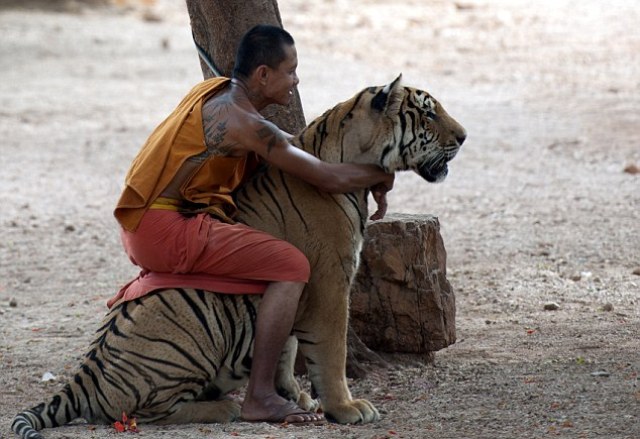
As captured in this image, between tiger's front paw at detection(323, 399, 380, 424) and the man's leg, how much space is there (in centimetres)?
8

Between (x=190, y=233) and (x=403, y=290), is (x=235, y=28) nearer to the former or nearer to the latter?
(x=190, y=233)

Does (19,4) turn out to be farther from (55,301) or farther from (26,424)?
(26,424)

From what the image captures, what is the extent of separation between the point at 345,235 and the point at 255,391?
764 mm

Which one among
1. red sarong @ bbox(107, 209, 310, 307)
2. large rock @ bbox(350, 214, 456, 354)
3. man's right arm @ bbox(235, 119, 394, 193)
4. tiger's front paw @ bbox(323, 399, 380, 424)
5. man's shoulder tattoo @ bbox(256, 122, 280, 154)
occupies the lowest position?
tiger's front paw @ bbox(323, 399, 380, 424)

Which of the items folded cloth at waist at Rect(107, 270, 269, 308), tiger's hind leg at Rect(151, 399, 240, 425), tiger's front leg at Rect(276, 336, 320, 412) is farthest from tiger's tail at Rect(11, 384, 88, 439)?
tiger's front leg at Rect(276, 336, 320, 412)

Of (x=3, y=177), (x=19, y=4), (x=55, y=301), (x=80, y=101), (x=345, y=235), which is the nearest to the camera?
(x=345, y=235)

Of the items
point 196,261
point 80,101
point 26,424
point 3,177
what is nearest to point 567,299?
point 196,261

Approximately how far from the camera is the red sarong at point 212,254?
16.4ft

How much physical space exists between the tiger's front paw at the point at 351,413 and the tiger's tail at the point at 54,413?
1053 mm

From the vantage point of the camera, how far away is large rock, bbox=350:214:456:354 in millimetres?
5832

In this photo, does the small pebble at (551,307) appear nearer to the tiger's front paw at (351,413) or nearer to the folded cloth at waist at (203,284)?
the tiger's front paw at (351,413)

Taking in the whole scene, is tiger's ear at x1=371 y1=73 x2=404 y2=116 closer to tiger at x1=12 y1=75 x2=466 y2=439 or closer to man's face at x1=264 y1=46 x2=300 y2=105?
tiger at x1=12 y1=75 x2=466 y2=439

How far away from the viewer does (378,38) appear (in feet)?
64.3

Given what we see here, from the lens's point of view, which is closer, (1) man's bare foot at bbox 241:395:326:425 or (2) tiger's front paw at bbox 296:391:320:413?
(1) man's bare foot at bbox 241:395:326:425
